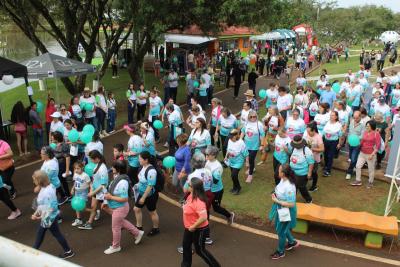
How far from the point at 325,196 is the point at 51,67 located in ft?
29.5

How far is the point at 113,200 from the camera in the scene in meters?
6.22

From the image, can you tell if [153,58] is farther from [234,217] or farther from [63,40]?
[234,217]

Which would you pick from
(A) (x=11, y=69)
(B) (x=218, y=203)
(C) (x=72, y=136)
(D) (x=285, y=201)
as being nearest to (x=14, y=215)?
(C) (x=72, y=136)

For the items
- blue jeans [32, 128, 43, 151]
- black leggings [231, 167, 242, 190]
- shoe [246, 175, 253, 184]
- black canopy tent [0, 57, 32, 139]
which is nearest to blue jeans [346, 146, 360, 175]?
shoe [246, 175, 253, 184]

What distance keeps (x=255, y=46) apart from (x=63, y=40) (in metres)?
23.9

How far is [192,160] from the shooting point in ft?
21.7

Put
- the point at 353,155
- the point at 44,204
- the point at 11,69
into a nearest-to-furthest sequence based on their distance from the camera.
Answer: the point at 44,204, the point at 353,155, the point at 11,69

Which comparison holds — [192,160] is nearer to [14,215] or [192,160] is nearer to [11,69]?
[14,215]

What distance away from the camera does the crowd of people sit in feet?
19.9

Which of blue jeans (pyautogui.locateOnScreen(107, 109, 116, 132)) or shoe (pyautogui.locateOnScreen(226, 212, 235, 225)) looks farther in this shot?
blue jeans (pyautogui.locateOnScreen(107, 109, 116, 132))

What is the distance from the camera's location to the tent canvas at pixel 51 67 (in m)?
12.6

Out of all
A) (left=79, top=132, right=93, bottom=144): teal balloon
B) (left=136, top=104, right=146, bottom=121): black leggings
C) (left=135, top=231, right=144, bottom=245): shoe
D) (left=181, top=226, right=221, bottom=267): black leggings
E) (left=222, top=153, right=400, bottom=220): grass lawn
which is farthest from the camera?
(left=136, top=104, right=146, bottom=121): black leggings

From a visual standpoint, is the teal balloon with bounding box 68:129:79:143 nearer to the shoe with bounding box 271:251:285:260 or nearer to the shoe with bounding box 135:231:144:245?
the shoe with bounding box 135:231:144:245

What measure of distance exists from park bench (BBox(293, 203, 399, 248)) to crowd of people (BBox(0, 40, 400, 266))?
2.00 feet
